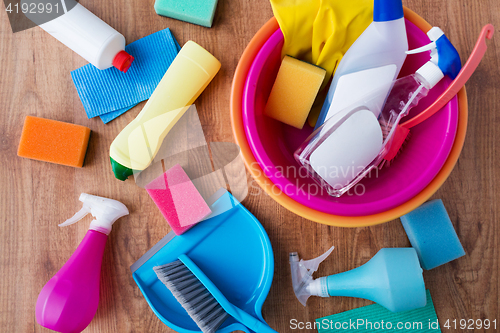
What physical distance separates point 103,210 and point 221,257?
0.74 feet

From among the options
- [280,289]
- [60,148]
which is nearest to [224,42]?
[60,148]

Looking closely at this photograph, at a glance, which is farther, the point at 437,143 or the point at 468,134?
the point at 468,134

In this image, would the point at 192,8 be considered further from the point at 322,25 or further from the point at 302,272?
the point at 302,272

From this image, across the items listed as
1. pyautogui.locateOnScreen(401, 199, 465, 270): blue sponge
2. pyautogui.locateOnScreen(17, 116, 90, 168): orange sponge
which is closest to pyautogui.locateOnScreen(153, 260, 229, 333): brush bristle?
pyautogui.locateOnScreen(17, 116, 90, 168): orange sponge

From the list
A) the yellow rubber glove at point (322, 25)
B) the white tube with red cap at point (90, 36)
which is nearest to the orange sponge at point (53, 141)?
the white tube with red cap at point (90, 36)

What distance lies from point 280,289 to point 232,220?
154 mm

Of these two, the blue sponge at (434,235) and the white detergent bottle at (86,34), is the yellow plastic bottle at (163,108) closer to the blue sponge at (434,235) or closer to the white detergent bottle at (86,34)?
the white detergent bottle at (86,34)

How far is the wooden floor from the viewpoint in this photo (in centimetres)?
56

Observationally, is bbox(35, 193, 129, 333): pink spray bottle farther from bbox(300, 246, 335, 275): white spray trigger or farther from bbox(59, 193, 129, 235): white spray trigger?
bbox(300, 246, 335, 275): white spray trigger

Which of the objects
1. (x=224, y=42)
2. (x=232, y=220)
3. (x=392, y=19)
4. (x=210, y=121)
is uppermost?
(x=392, y=19)

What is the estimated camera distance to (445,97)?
42 cm

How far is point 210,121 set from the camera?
57cm

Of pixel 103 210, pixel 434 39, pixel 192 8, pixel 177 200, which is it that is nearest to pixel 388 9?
pixel 434 39

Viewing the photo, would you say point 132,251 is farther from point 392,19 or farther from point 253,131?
point 392,19
